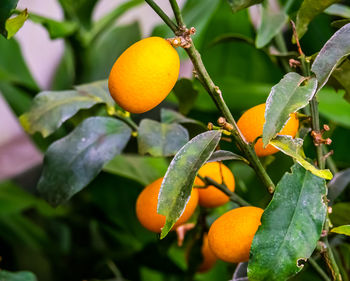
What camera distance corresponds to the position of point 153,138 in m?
0.43

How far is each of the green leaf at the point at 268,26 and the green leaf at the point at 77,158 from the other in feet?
0.55

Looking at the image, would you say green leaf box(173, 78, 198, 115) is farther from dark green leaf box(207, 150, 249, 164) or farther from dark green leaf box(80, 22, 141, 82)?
dark green leaf box(80, 22, 141, 82)

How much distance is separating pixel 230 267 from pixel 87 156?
23cm

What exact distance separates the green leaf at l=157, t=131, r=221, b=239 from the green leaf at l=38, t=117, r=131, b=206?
15 centimetres

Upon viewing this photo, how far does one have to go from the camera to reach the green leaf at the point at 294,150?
12.5 inches

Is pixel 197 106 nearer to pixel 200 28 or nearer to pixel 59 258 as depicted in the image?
pixel 200 28

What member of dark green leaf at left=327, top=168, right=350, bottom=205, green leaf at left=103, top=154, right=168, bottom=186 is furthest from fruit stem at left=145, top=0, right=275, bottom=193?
green leaf at left=103, top=154, right=168, bottom=186

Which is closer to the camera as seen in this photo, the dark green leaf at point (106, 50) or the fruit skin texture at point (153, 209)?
the fruit skin texture at point (153, 209)

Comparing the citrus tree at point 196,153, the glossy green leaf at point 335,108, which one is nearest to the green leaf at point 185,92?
the citrus tree at point 196,153

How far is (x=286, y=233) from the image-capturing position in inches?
12.6

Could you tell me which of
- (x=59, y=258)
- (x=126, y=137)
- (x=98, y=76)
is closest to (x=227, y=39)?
(x=126, y=137)

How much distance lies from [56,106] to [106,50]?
0.57 m

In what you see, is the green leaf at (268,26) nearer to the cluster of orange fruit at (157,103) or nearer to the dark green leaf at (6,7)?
the cluster of orange fruit at (157,103)

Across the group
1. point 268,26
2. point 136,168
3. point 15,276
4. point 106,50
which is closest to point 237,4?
point 268,26
